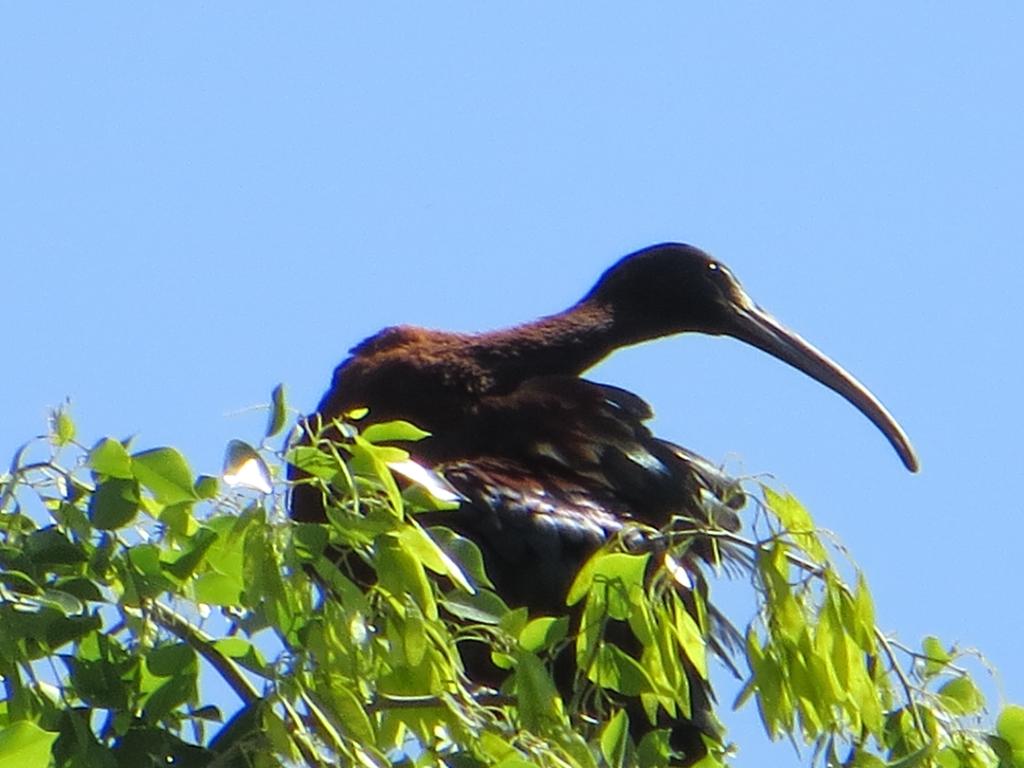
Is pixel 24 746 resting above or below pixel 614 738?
above

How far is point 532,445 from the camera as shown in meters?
4.30

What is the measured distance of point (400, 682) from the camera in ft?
7.27

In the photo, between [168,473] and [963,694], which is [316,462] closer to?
[168,473]

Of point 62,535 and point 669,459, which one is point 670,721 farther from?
point 62,535

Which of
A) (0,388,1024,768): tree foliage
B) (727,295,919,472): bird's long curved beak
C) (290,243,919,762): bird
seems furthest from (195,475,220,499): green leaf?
A: (727,295,919,472): bird's long curved beak

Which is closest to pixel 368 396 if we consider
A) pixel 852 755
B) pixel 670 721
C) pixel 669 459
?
pixel 669 459

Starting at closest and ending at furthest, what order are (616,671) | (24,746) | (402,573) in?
(24,746)
(402,573)
(616,671)

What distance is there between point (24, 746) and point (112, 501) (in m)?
0.41

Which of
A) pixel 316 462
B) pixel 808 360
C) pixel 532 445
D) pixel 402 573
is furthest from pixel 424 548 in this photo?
pixel 808 360

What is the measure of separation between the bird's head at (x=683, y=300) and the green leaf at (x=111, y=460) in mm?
2952

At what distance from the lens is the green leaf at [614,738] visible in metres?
2.30

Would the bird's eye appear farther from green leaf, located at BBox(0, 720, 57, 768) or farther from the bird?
green leaf, located at BBox(0, 720, 57, 768)

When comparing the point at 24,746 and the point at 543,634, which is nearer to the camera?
the point at 24,746

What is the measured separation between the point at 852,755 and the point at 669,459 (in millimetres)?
1860
